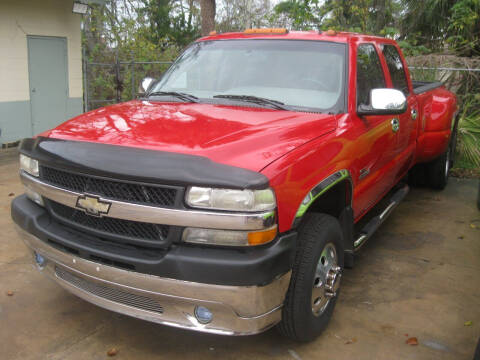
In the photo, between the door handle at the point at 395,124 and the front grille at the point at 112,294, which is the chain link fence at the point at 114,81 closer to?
the door handle at the point at 395,124

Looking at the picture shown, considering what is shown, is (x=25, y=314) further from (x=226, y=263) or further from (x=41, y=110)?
(x=41, y=110)

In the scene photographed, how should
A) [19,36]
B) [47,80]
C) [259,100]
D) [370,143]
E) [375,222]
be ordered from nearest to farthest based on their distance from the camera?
[259,100] → [370,143] → [375,222] → [19,36] → [47,80]

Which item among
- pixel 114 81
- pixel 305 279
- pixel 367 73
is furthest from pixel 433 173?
pixel 114 81

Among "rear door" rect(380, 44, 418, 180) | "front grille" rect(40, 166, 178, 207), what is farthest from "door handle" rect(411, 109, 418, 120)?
"front grille" rect(40, 166, 178, 207)

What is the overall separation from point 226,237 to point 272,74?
180 cm

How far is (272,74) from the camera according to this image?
3895mm

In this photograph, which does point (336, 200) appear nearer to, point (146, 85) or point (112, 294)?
point (112, 294)

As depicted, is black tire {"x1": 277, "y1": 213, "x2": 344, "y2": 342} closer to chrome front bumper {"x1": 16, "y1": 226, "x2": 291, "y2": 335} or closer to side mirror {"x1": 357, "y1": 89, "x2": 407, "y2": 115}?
chrome front bumper {"x1": 16, "y1": 226, "x2": 291, "y2": 335}

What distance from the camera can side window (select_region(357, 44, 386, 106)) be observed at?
12.8ft

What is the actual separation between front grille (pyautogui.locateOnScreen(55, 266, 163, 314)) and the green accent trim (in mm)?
903

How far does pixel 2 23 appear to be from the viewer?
877cm

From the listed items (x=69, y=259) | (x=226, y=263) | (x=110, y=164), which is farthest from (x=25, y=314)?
(x=226, y=263)

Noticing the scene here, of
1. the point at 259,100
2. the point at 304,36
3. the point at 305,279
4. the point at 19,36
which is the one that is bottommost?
the point at 305,279

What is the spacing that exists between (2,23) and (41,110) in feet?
5.45
